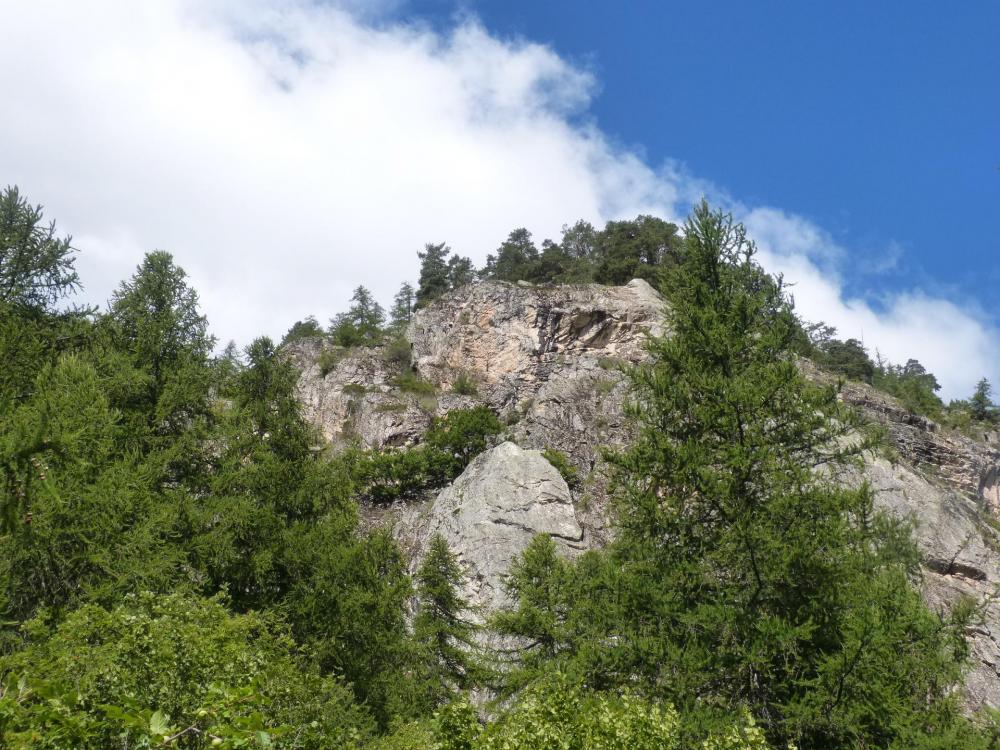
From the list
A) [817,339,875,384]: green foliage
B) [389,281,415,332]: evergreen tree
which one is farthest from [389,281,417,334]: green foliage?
[817,339,875,384]: green foliage

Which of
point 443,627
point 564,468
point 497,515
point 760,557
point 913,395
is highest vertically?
point 913,395

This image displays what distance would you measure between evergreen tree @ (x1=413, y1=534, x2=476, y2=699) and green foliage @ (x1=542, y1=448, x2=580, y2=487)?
11.8 meters

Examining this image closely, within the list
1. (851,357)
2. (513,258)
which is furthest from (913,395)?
(513,258)

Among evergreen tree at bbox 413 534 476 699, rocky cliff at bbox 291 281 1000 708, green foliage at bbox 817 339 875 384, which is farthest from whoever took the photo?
green foliage at bbox 817 339 875 384

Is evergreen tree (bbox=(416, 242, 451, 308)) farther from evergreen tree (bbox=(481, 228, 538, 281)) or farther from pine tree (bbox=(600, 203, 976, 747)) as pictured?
pine tree (bbox=(600, 203, 976, 747))

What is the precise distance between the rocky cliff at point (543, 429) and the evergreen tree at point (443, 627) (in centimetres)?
255

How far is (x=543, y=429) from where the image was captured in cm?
3609

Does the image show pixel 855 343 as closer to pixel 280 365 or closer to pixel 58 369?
pixel 280 365

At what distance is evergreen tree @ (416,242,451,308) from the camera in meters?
66.6

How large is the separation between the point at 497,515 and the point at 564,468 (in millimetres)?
5266

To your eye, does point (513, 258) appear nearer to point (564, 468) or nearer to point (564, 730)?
point (564, 468)

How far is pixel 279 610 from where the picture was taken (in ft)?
43.8

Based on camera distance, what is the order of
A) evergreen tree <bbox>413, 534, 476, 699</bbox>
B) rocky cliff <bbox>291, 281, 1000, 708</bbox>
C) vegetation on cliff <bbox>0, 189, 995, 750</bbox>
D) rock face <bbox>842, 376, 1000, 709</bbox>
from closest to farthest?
vegetation on cliff <bbox>0, 189, 995, 750</bbox> → evergreen tree <bbox>413, 534, 476, 699</bbox> → rock face <bbox>842, 376, 1000, 709</bbox> → rocky cliff <bbox>291, 281, 1000, 708</bbox>

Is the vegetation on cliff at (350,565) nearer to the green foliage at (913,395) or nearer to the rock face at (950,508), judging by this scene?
the rock face at (950,508)
